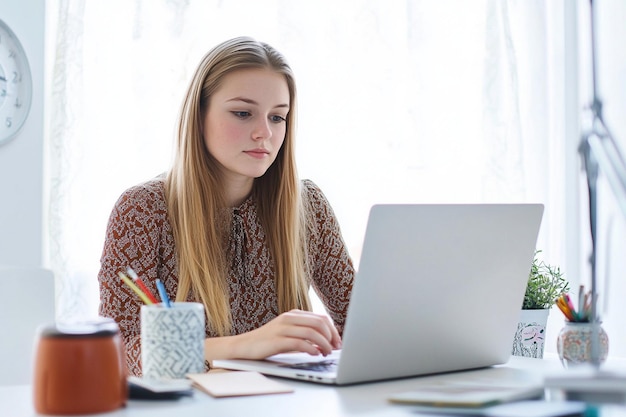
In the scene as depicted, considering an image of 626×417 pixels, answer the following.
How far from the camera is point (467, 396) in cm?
83

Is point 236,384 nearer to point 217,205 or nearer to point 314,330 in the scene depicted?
point 314,330

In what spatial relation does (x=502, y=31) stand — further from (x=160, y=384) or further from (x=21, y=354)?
(x=160, y=384)

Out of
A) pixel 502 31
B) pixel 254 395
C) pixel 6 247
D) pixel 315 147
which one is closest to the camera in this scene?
pixel 254 395

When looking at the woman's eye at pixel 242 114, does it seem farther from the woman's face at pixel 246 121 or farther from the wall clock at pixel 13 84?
the wall clock at pixel 13 84

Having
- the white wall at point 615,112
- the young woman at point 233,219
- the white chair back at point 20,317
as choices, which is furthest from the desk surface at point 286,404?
the white wall at point 615,112

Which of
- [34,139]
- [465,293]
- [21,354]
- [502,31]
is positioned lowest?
[21,354]

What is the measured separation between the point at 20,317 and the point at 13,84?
139 cm

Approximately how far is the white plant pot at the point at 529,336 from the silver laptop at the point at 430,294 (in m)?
0.14

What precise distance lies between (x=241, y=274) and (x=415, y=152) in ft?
4.48

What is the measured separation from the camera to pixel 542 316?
4.40 feet

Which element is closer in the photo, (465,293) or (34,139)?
(465,293)

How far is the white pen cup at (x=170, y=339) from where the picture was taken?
99 centimetres

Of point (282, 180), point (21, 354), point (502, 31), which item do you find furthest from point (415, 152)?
point (21, 354)

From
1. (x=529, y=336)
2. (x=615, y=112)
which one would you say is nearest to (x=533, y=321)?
(x=529, y=336)
